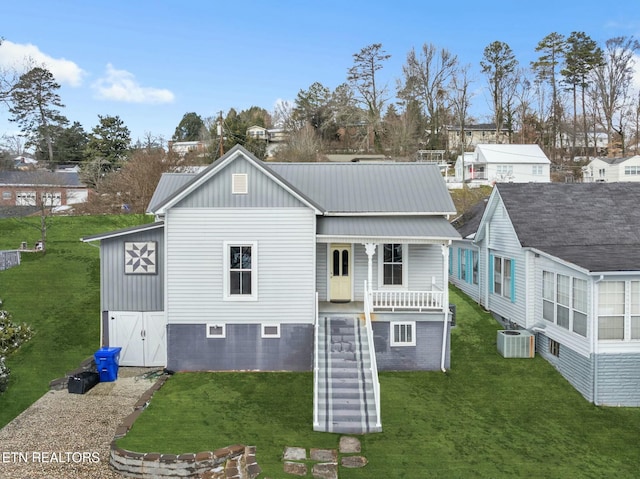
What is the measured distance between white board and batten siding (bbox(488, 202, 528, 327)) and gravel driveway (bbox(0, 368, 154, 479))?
12562mm

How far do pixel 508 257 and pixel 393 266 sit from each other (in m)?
4.77

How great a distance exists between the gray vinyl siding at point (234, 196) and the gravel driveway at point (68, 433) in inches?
223

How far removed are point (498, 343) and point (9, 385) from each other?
15530 mm

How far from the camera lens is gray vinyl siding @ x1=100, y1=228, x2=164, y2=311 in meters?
15.7

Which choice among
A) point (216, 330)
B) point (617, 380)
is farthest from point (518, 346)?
point (216, 330)

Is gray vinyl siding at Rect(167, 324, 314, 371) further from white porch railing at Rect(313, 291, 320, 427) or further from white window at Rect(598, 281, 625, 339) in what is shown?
white window at Rect(598, 281, 625, 339)

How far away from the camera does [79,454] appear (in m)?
10.2

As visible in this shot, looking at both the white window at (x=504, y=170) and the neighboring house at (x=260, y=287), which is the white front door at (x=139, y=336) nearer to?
the neighboring house at (x=260, y=287)

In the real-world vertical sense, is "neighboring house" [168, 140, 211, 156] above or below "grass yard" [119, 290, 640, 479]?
above

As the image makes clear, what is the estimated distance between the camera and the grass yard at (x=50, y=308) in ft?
48.3

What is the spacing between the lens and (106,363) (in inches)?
568

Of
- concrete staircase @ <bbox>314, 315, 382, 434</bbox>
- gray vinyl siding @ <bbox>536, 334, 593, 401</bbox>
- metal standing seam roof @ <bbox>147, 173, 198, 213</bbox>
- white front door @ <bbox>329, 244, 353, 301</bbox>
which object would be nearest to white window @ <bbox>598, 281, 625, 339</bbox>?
gray vinyl siding @ <bbox>536, 334, 593, 401</bbox>

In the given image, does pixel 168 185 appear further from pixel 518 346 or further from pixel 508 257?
pixel 518 346

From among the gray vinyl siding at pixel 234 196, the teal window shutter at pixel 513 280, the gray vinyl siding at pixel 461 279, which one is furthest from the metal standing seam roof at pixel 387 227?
the gray vinyl siding at pixel 461 279
